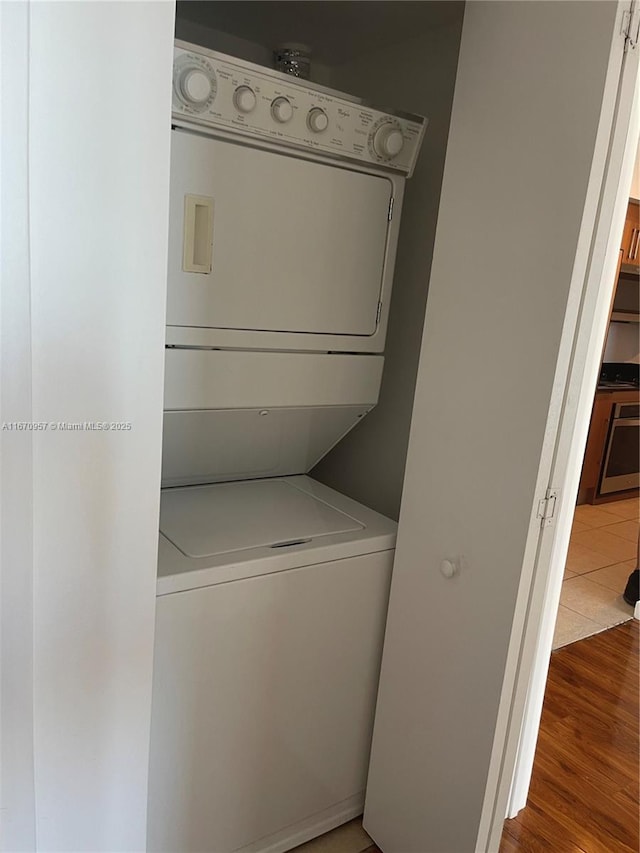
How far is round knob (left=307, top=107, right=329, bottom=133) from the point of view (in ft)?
4.31

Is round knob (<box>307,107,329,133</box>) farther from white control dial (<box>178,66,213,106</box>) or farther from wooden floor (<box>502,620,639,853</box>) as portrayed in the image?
wooden floor (<box>502,620,639,853</box>)

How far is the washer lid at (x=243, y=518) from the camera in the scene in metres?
1.36

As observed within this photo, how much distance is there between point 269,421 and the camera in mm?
1559

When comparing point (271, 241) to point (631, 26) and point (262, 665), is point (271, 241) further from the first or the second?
point (262, 665)

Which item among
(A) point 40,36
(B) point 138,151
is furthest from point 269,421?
(A) point 40,36

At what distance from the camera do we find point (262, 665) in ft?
4.48

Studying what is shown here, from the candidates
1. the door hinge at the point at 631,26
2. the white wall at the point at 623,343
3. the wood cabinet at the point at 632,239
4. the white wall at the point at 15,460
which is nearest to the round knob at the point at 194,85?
the white wall at the point at 15,460

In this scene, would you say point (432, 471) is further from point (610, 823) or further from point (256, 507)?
point (610, 823)

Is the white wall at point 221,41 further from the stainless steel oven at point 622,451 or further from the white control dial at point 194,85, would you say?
the stainless steel oven at point 622,451

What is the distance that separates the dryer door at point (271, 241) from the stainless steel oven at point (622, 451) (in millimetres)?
3793

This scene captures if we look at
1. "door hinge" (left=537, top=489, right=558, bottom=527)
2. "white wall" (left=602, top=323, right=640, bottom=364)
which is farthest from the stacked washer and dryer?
"white wall" (left=602, top=323, right=640, bottom=364)

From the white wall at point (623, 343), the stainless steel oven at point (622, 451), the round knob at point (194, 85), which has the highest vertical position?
the round knob at point (194, 85)

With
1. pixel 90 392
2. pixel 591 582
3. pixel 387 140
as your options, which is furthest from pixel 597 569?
pixel 90 392

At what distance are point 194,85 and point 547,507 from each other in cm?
100
